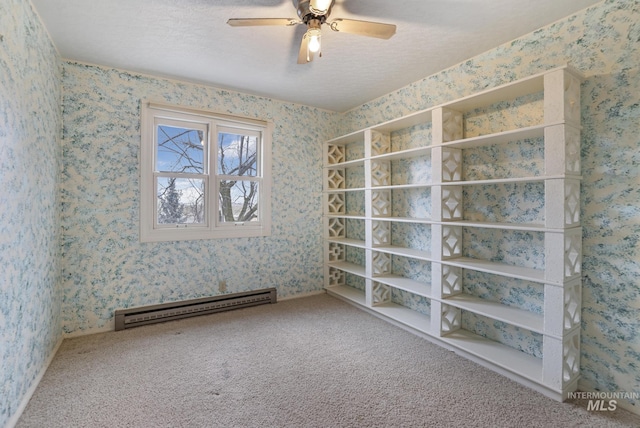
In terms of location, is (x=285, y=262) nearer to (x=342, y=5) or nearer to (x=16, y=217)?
(x=16, y=217)

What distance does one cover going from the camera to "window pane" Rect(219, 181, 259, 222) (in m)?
3.37

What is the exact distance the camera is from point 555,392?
5.88 ft

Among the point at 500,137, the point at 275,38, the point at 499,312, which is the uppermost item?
the point at 275,38

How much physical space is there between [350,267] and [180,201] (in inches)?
84.1

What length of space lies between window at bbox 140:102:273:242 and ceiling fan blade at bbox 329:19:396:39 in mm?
1917

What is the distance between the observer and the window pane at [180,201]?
10.0 feet

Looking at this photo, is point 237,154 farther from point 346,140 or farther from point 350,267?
point 350,267

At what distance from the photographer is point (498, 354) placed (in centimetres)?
215

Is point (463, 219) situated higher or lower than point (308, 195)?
lower

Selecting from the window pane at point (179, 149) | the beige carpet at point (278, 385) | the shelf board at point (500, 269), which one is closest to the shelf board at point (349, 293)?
the beige carpet at point (278, 385)

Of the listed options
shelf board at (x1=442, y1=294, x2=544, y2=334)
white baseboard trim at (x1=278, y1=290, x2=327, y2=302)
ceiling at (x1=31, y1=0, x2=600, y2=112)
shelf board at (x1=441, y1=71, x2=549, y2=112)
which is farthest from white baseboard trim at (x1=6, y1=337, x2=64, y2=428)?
shelf board at (x1=441, y1=71, x2=549, y2=112)

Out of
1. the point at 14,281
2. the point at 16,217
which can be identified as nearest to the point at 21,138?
the point at 16,217

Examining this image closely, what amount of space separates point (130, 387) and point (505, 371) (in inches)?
102
